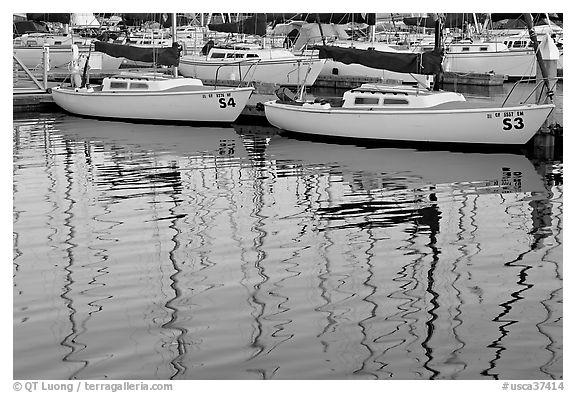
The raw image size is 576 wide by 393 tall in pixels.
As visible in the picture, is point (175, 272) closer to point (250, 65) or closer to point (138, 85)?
point (138, 85)

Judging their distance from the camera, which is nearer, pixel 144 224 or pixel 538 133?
pixel 144 224

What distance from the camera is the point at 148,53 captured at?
1395 inches

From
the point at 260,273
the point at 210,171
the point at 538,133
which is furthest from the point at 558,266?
the point at 538,133

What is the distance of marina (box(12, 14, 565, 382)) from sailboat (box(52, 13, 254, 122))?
0.07m

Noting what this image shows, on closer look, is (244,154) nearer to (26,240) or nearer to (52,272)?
(26,240)

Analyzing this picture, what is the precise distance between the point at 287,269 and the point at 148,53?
22870 mm

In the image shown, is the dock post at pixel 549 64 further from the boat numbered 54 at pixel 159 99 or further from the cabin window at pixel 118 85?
the cabin window at pixel 118 85

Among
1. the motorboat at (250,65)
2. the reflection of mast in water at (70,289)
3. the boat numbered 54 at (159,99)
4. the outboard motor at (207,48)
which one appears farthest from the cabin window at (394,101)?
the outboard motor at (207,48)

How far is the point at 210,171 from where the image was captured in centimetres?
2300

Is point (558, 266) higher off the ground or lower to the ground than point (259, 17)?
lower

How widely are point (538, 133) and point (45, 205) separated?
13.0m

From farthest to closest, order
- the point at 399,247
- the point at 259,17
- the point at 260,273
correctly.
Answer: the point at 259,17 → the point at 399,247 → the point at 260,273

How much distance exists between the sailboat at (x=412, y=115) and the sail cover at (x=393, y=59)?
3cm

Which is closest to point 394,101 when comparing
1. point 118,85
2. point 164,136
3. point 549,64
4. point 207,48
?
point 549,64
